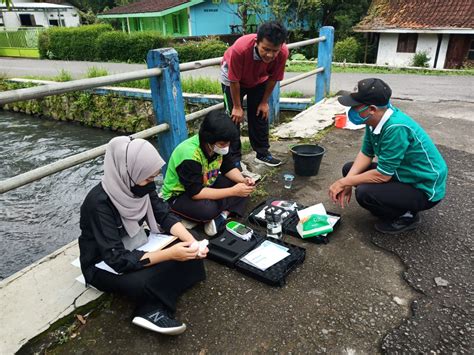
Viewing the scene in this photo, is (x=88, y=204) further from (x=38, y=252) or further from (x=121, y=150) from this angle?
(x=38, y=252)

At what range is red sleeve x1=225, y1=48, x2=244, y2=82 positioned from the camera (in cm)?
330

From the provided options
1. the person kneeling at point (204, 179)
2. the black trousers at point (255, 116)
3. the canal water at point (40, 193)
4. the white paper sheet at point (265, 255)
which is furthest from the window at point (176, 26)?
the white paper sheet at point (265, 255)

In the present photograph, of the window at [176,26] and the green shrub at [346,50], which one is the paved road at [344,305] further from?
the window at [176,26]

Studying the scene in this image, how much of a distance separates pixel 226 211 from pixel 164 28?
2500 cm

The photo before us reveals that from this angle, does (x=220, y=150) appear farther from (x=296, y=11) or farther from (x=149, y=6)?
(x=149, y=6)

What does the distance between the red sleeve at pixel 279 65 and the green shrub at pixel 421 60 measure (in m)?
16.7

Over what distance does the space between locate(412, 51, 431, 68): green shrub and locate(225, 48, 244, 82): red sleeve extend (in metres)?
17.2

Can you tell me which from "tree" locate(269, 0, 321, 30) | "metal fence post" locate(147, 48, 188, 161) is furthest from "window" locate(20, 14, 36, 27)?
"metal fence post" locate(147, 48, 188, 161)

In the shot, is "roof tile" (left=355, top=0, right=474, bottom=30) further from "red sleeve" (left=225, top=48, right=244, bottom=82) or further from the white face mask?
the white face mask

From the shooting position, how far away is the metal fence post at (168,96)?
2.84 m

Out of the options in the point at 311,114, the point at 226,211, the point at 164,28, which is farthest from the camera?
the point at 164,28

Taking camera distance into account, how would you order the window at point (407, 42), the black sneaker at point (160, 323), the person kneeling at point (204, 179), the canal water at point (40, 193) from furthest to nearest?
the window at point (407, 42) → the canal water at point (40, 193) → the person kneeling at point (204, 179) → the black sneaker at point (160, 323)

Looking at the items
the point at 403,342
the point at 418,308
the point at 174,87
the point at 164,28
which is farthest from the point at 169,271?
the point at 164,28

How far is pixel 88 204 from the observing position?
1892 mm
